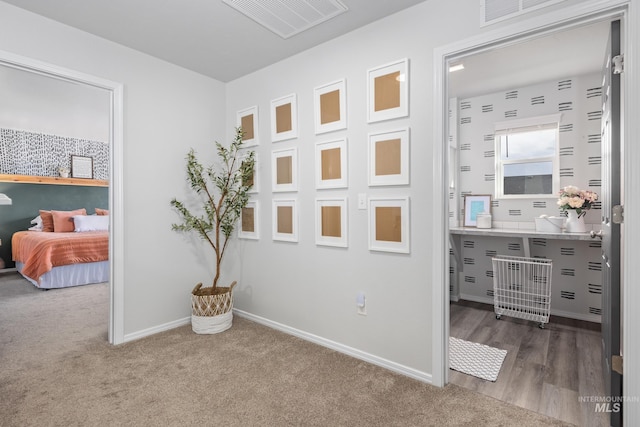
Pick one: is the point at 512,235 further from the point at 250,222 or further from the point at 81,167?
the point at 81,167

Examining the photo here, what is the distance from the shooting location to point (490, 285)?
3926 mm

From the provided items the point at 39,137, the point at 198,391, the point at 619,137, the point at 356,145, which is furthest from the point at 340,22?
the point at 39,137

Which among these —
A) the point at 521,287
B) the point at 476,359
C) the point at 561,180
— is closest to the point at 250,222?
the point at 476,359

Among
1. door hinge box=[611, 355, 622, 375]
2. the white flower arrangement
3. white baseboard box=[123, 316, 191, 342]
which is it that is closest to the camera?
door hinge box=[611, 355, 622, 375]

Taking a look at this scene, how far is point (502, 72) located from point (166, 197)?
349 centimetres

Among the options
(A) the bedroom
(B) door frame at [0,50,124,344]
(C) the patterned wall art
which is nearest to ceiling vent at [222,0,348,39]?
(A) the bedroom

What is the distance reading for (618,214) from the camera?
1.60m

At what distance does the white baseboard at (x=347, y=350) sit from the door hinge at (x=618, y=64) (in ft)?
6.40

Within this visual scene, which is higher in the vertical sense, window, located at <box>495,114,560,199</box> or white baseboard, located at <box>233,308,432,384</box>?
window, located at <box>495,114,560,199</box>

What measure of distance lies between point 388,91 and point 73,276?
4.87m

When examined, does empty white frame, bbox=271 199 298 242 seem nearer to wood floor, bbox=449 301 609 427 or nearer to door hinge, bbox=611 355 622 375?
wood floor, bbox=449 301 609 427

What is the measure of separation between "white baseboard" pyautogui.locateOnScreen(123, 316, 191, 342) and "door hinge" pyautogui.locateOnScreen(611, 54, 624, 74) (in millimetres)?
3571

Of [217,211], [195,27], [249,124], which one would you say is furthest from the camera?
[249,124]

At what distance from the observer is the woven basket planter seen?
112 inches
